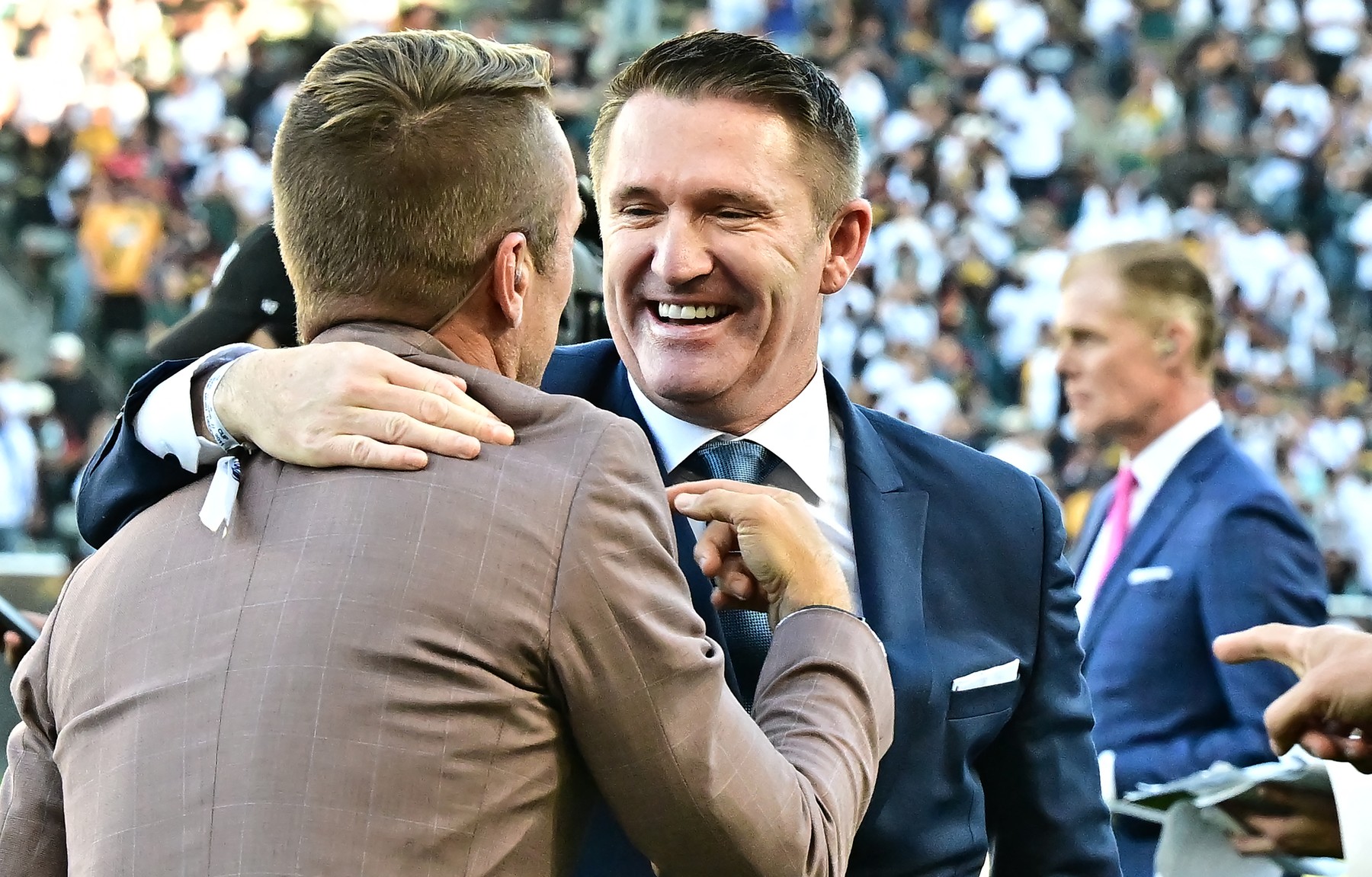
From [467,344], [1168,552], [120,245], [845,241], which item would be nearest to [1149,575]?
[1168,552]

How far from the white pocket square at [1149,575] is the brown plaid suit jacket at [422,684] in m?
2.41

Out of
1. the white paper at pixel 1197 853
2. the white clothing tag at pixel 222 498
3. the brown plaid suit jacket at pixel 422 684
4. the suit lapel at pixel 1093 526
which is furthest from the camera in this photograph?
the suit lapel at pixel 1093 526

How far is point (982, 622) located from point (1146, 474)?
220cm

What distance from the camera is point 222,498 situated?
163cm

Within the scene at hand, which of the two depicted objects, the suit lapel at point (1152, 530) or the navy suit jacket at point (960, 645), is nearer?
the navy suit jacket at point (960, 645)

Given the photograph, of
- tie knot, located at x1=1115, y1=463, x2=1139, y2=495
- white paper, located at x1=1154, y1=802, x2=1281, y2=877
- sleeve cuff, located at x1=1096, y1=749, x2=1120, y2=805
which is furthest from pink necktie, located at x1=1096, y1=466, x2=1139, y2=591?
white paper, located at x1=1154, y1=802, x2=1281, y2=877

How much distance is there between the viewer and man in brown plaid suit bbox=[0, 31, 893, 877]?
4.99 ft

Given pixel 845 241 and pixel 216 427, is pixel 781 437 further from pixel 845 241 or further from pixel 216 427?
pixel 216 427

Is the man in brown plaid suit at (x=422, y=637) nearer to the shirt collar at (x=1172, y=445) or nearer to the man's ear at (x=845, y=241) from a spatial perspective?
the man's ear at (x=845, y=241)

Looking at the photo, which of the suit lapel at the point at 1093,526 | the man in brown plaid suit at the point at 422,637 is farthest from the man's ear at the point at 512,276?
the suit lapel at the point at 1093,526

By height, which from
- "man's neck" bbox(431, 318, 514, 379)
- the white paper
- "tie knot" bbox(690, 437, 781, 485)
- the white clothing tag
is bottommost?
the white paper

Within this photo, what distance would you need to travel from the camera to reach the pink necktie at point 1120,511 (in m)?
4.47

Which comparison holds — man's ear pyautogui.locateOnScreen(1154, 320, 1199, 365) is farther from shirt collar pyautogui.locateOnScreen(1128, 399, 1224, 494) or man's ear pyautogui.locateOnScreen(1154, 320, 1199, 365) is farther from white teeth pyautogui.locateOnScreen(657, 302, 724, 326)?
white teeth pyautogui.locateOnScreen(657, 302, 724, 326)

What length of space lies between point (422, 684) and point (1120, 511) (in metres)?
3.35
